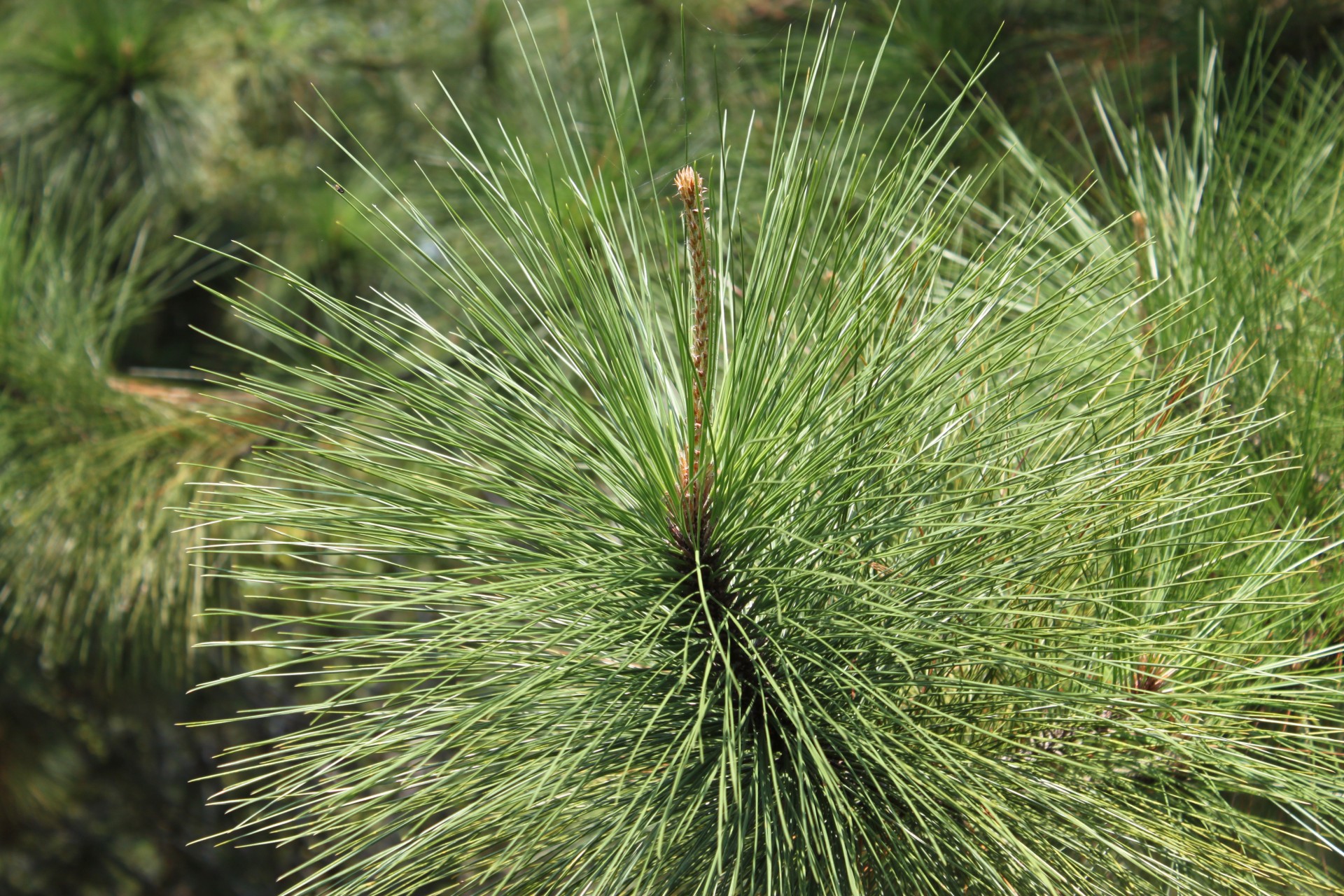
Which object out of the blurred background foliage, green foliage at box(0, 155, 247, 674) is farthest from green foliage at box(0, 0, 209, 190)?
green foliage at box(0, 155, 247, 674)

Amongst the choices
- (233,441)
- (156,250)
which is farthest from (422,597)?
(156,250)

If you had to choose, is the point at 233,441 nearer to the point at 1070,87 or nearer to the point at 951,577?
the point at 951,577

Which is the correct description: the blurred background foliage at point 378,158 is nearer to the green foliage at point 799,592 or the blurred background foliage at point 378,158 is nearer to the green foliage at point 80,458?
the green foliage at point 80,458

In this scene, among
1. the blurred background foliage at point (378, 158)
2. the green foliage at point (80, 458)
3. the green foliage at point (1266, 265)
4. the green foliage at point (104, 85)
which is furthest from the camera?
the green foliage at point (104, 85)

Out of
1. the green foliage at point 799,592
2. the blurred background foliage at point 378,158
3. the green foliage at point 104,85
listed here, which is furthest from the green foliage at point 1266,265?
the green foliage at point 104,85

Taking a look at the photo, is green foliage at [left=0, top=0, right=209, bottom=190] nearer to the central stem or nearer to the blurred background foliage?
the blurred background foliage

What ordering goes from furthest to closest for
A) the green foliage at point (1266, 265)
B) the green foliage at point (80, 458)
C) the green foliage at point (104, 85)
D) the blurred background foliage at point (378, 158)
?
1. the green foliage at point (104, 85)
2. the green foliage at point (80, 458)
3. the blurred background foliage at point (378, 158)
4. the green foliage at point (1266, 265)
